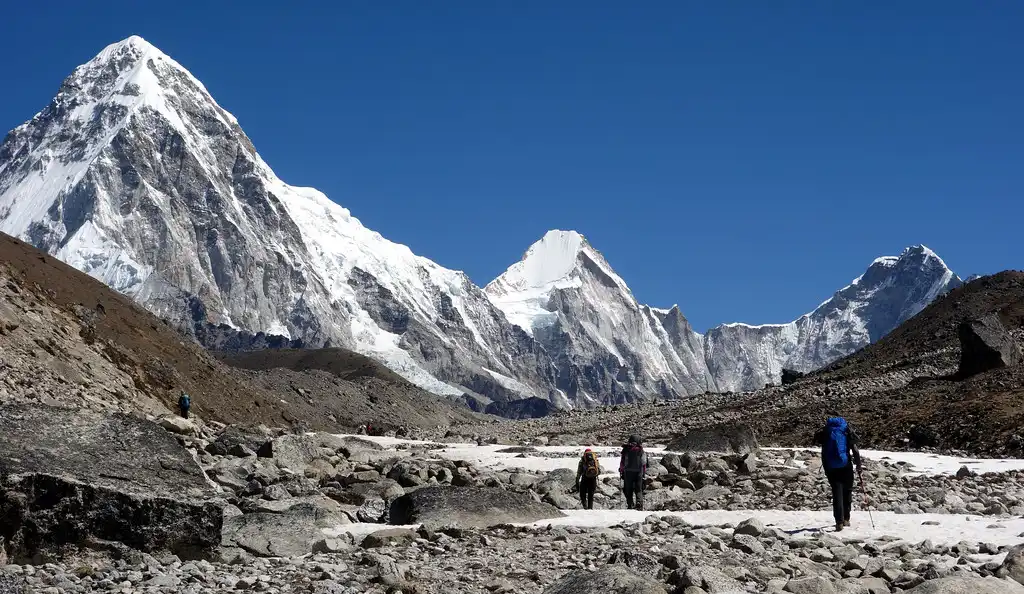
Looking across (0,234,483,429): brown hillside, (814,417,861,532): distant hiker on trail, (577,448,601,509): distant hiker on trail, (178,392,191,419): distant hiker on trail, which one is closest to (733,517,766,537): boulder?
(814,417,861,532): distant hiker on trail

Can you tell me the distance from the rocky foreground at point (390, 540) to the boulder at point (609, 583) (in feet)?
0.08

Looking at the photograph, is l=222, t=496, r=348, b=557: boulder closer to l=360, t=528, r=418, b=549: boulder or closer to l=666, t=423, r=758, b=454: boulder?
l=360, t=528, r=418, b=549: boulder

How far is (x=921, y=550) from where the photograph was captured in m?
15.1

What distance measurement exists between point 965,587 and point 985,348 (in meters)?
48.5

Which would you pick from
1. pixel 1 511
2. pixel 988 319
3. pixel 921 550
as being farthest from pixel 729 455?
pixel 988 319

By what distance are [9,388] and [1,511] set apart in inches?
745

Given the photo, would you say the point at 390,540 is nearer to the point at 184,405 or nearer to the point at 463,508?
the point at 463,508

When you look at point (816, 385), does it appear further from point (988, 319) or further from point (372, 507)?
point (372, 507)

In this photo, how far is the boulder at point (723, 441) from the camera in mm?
34969

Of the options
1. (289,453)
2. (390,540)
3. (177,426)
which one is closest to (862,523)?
(390,540)

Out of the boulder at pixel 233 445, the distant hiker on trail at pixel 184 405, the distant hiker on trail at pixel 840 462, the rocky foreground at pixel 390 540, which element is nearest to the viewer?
the rocky foreground at pixel 390 540

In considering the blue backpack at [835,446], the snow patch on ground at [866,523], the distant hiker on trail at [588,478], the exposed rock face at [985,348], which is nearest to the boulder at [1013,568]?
the snow patch on ground at [866,523]

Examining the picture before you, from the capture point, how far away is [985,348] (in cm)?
5556

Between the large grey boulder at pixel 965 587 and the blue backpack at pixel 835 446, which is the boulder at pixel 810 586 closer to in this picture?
the large grey boulder at pixel 965 587
